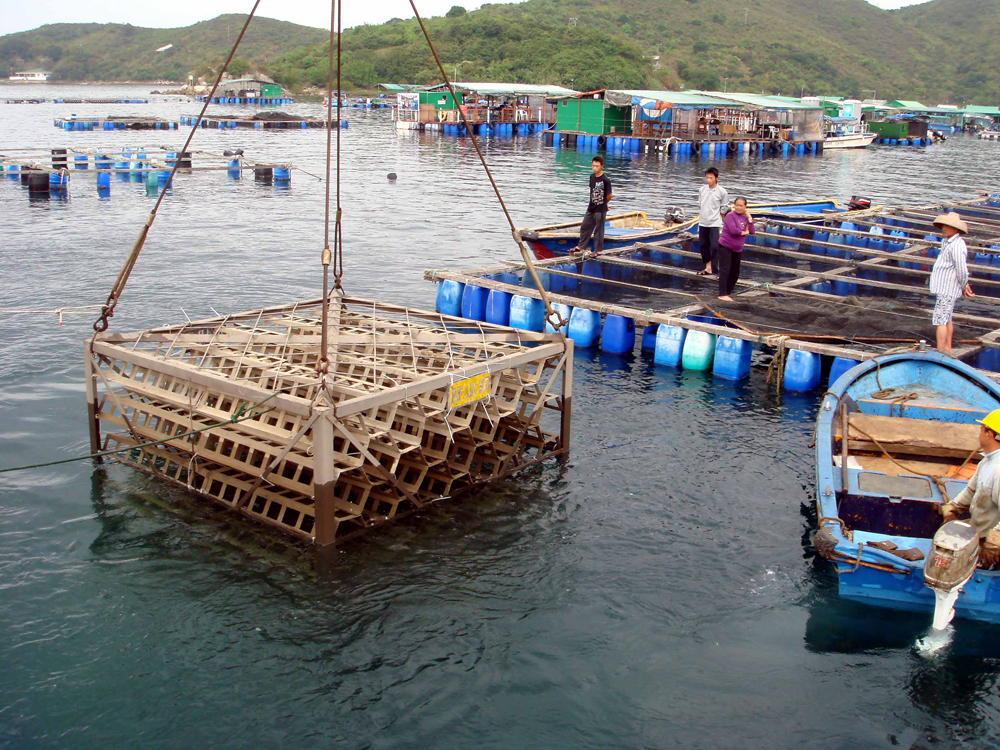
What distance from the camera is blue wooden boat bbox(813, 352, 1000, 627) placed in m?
8.05

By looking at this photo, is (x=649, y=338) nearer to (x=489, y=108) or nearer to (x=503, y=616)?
(x=503, y=616)

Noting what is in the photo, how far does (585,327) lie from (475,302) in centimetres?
281

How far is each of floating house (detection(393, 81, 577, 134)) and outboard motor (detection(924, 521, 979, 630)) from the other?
83131mm

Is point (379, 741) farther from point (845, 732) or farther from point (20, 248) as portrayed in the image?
point (20, 248)

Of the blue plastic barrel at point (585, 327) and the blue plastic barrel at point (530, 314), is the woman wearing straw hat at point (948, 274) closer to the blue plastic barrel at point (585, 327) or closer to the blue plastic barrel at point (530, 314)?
the blue plastic barrel at point (585, 327)

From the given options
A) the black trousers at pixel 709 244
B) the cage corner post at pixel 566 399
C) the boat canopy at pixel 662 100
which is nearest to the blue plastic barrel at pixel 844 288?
the black trousers at pixel 709 244

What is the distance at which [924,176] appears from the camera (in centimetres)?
6238

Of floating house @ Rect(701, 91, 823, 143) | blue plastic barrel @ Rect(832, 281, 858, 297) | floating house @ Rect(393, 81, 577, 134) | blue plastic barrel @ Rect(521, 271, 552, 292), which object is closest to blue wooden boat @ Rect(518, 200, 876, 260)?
blue plastic barrel @ Rect(521, 271, 552, 292)

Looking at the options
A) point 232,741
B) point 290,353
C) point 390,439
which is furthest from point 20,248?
point 232,741

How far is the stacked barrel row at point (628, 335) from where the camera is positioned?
1542cm

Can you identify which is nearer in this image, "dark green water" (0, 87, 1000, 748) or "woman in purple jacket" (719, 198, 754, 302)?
"dark green water" (0, 87, 1000, 748)

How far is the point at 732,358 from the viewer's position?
1608 cm

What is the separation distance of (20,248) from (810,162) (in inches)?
2404

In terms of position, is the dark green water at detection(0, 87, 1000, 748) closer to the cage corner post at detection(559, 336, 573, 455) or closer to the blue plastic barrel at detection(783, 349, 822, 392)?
the blue plastic barrel at detection(783, 349, 822, 392)
